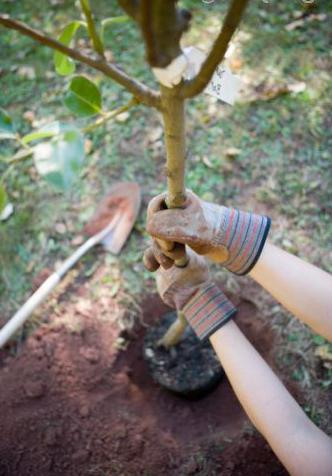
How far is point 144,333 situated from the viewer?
203 centimetres

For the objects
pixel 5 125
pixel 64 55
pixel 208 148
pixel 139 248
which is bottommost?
pixel 139 248

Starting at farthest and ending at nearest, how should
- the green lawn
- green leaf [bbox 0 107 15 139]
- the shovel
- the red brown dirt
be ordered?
1. the green lawn
2. the shovel
3. the red brown dirt
4. green leaf [bbox 0 107 15 139]

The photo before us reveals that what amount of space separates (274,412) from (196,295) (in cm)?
43

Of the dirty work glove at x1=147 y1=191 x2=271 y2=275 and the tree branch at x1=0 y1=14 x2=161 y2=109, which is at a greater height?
the tree branch at x1=0 y1=14 x2=161 y2=109

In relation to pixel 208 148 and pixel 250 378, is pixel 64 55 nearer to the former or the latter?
pixel 250 378

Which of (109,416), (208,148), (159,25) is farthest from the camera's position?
(208,148)

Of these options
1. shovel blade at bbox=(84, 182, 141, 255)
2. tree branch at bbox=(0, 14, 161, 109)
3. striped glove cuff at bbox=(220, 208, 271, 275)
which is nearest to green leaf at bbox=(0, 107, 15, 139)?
tree branch at bbox=(0, 14, 161, 109)

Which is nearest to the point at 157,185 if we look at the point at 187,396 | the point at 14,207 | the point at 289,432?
the point at 14,207

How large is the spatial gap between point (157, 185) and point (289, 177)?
0.67 m

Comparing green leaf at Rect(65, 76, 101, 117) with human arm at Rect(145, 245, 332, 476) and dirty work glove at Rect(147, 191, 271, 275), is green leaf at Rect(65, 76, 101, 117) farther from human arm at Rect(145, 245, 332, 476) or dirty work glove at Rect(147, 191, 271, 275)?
human arm at Rect(145, 245, 332, 476)

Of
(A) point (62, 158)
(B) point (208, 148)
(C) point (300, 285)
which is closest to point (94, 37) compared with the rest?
(A) point (62, 158)

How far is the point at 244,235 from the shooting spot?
1.42 meters

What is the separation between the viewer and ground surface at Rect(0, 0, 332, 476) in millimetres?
1703

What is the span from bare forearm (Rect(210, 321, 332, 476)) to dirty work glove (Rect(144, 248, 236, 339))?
0.05 meters
